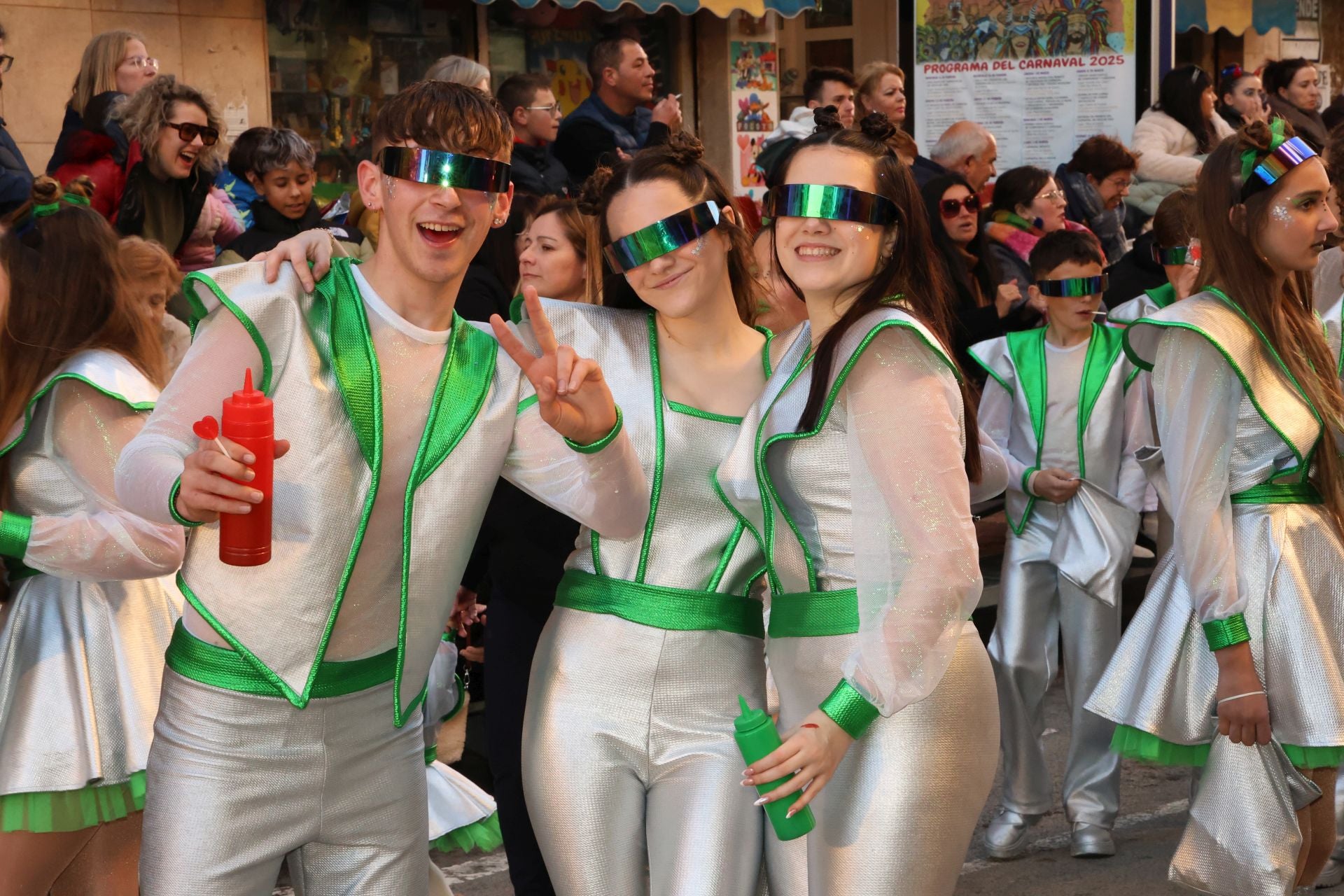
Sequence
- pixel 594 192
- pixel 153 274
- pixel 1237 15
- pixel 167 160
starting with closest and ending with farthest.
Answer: pixel 594 192 < pixel 153 274 < pixel 167 160 < pixel 1237 15

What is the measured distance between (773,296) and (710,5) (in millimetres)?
6632

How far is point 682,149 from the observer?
11.5ft

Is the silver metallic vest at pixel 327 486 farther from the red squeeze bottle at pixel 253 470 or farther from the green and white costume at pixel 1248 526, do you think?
the green and white costume at pixel 1248 526

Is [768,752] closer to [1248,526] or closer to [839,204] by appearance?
[839,204]

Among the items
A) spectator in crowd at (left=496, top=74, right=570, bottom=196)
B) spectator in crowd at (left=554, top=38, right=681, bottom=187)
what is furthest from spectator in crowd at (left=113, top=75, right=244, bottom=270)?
spectator in crowd at (left=554, top=38, right=681, bottom=187)

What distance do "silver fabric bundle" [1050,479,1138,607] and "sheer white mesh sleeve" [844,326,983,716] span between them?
2.53 meters

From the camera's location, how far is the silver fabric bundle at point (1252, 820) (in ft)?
12.2

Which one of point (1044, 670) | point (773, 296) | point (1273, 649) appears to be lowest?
point (1044, 670)

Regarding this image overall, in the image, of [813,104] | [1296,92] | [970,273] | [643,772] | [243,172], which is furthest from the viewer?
[1296,92]

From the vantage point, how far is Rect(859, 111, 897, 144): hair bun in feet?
10.0

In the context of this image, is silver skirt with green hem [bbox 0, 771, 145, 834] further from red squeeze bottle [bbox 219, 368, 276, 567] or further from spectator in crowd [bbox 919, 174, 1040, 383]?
spectator in crowd [bbox 919, 174, 1040, 383]

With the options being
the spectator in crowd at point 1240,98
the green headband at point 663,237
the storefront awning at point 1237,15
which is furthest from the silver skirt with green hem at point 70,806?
the storefront awning at point 1237,15

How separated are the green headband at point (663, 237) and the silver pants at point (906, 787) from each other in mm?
904

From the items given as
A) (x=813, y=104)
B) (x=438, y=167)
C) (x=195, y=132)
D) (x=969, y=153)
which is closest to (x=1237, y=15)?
(x=969, y=153)
